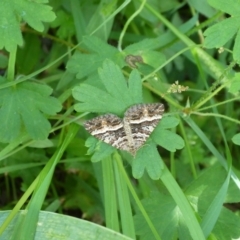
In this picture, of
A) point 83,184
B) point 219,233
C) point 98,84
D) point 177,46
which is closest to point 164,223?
point 219,233

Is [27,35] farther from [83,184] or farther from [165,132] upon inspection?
[165,132]

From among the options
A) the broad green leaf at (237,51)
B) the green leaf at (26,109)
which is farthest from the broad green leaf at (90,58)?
the broad green leaf at (237,51)

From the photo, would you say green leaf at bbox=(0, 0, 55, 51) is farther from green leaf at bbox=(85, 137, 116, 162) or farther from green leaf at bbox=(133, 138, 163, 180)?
green leaf at bbox=(133, 138, 163, 180)

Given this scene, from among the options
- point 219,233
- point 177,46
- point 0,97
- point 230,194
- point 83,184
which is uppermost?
point 177,46

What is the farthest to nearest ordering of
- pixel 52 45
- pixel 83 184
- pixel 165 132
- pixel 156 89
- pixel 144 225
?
1. pixel 52 45
2. pixel 83 184
3. pixel 156 89
4. pixel 144 225
5. pixel 165 132

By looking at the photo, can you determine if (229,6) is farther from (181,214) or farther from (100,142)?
(181,214)

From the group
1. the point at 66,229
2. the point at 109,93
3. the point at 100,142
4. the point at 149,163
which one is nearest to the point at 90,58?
the point at 109,93

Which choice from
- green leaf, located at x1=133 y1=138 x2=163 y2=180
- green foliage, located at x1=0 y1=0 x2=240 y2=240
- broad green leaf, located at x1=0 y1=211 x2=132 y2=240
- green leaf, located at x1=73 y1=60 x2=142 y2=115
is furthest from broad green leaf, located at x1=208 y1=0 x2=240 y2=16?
broad green leaf, located at x1=0 y1=211 x2=132 y2=240
